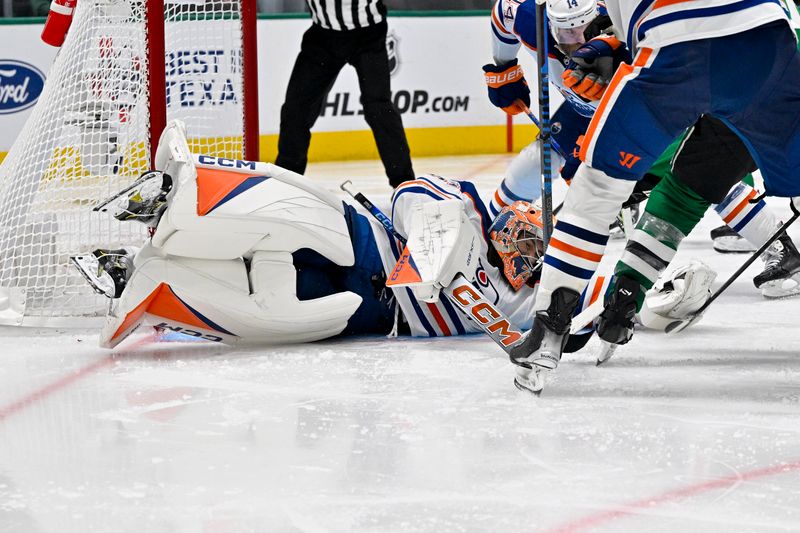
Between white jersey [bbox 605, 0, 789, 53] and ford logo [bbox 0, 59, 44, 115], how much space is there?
4.19m

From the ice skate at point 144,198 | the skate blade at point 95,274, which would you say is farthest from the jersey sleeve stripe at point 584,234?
the skate blade at point 95,274

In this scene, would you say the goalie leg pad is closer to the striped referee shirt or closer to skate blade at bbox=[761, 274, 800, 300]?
skate blade at bbox=[761, 274, 800, 300]

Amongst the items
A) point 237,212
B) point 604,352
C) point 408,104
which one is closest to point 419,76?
point 408,104

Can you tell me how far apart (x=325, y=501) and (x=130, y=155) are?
1737 mm

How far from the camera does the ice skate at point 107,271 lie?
251cm

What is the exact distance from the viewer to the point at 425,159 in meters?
6.89

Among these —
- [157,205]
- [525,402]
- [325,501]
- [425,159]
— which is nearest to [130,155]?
[157,205]

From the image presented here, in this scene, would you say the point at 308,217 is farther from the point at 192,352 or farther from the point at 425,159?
the point at 425,159

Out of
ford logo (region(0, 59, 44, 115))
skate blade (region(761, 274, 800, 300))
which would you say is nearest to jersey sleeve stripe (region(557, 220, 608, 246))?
skate blade (region(761, 274, 800, 300))

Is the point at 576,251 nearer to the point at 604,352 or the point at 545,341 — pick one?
the point at 545,341

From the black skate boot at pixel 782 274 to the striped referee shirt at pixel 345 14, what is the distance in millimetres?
2022

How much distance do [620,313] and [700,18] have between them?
0.63 metres

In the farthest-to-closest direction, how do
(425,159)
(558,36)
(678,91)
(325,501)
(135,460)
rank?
(425,159) → (558,36) → (678,91) → (135,460) → (325,501)

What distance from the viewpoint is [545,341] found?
217cm
